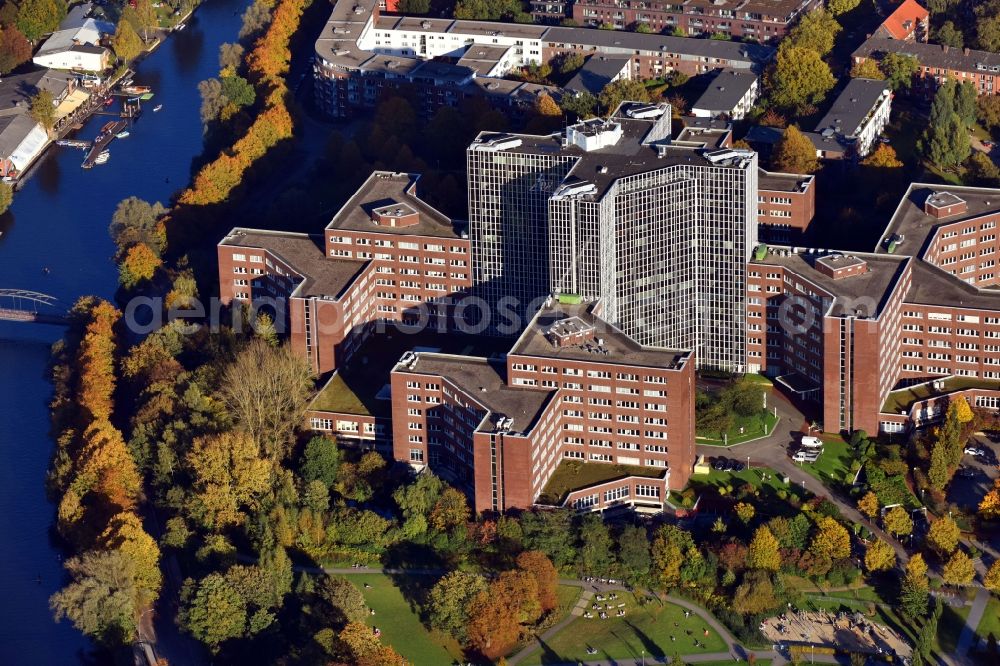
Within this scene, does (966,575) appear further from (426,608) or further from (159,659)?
(159,659)

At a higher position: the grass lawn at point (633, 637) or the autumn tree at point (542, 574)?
the autumn tree at point (542, 574)

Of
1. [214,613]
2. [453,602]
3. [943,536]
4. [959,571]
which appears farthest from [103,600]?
[959,571]

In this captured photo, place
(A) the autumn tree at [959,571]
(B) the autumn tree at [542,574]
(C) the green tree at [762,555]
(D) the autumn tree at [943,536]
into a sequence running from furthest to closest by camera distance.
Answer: (D) the autumn tree at [943,536] < (C) the green tree at [762,555] < (B) the autumn tree at [542,574] < (A) the autumn tree at [959,571]

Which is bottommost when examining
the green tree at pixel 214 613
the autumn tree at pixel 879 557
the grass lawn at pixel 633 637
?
the grass lawn at pixel 633 637

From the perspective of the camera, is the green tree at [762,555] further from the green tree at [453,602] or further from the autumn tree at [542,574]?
the green tree at [453,602]

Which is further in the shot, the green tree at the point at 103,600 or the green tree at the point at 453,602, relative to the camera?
the green tree at the point at 103,600

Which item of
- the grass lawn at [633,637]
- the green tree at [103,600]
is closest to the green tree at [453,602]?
the grass lawn at [633,637]
